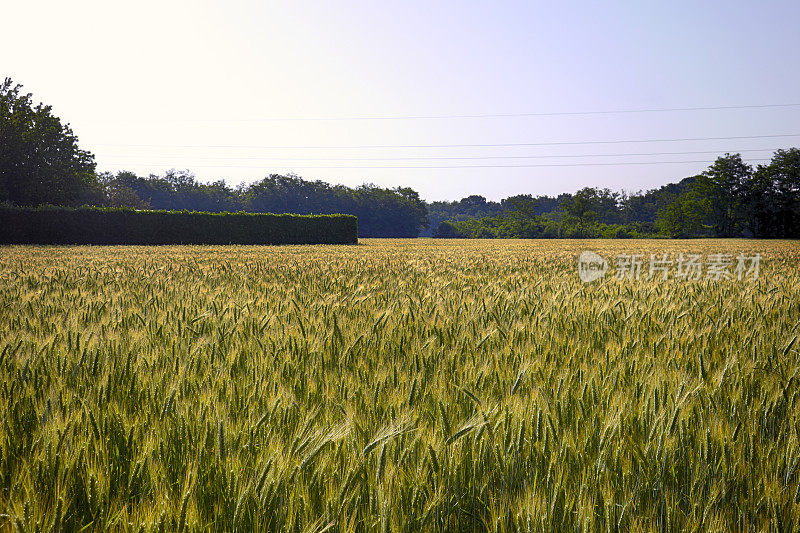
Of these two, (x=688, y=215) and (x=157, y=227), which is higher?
(x=688, y=215)

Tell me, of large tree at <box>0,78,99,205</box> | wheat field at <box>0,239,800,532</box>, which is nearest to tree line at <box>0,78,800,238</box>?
Result: large tree at <box>0,78,99,205</box>

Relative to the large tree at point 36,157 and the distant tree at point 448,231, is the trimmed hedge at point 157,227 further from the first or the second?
the distant tree at point 448,231

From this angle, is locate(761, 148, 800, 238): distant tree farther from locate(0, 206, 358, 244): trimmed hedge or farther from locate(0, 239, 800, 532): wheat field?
locate(0, 239, 800, 532): wheat field

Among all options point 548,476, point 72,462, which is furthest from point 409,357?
point 72,462

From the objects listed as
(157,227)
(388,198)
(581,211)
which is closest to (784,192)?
(581,211)

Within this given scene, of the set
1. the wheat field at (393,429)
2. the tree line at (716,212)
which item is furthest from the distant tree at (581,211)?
the wheat field at (393,429)

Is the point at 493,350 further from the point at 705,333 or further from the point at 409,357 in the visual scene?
the point at 705,333

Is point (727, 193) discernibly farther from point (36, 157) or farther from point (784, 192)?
point (36, 157)

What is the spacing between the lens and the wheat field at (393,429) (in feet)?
3.66

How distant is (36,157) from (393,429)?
49.4m

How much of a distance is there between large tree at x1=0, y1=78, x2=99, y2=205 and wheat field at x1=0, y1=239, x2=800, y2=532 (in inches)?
1802

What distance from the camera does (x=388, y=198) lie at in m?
99.2

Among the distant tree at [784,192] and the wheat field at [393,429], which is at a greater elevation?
the distant tree at [784,192]

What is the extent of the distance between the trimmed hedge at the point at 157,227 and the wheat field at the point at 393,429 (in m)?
31.3
